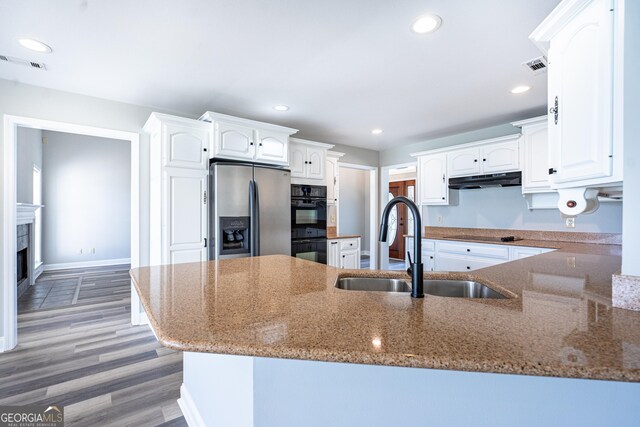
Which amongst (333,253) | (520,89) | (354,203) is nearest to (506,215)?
(520,89)

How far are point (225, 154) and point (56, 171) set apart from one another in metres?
4.96

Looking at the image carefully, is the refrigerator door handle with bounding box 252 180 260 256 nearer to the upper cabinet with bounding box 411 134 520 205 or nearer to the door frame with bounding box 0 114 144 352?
the door frame with bounding box 0 114 144 352

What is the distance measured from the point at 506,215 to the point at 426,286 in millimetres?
3226

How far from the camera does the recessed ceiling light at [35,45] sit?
6.55 ft

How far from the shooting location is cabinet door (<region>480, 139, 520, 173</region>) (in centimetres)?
351

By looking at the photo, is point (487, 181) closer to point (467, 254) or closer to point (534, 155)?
point (534, 155)

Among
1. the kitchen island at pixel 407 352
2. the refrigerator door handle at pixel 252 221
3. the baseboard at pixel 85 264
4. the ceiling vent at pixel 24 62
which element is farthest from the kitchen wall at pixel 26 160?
the kitchen island at pixel 407 352

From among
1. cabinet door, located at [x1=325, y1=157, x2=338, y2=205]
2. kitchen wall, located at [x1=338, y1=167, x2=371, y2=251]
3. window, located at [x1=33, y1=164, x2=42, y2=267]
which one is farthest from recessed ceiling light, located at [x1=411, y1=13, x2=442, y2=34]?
window, located at [x1=33, y1=164, x2=42, y2=267]

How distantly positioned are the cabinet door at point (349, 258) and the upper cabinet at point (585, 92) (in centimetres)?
328

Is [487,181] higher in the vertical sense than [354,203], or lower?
higher

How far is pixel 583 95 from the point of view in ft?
3.73

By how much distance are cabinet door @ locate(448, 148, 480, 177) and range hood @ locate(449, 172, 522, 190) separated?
0.08 meters

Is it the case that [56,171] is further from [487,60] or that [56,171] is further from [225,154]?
[487,60]

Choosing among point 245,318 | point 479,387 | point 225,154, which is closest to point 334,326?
point 245,318
